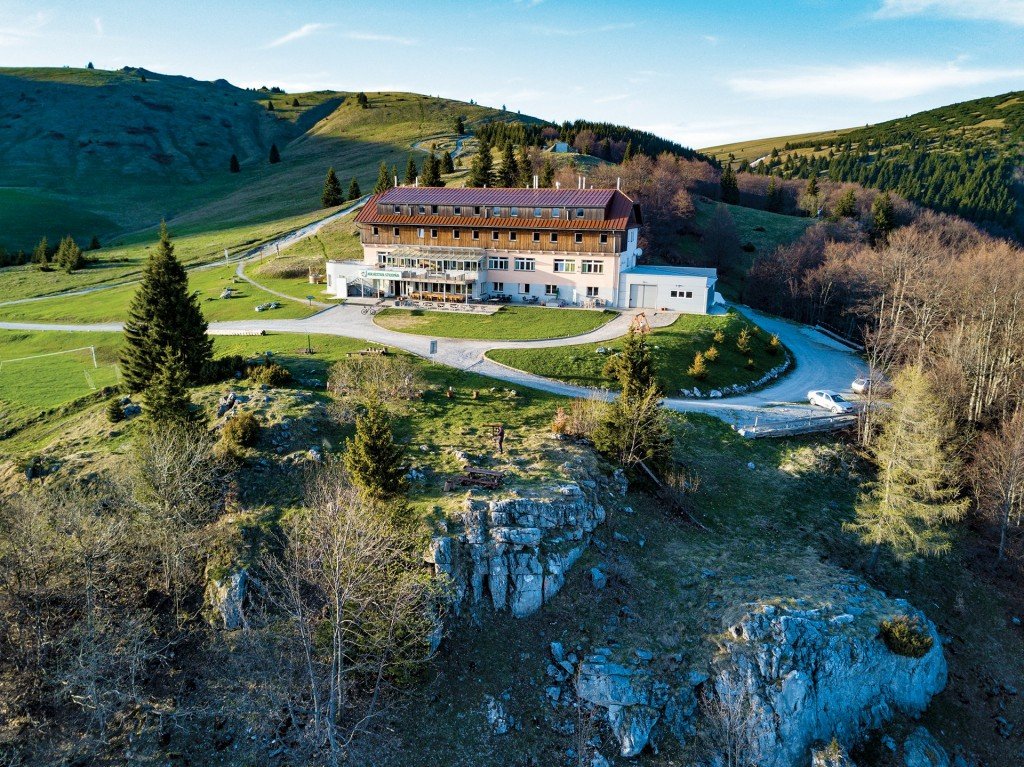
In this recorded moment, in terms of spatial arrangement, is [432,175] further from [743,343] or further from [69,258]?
[743,343]

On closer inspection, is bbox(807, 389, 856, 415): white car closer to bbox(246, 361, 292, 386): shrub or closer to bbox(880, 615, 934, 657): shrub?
bbox(880, 615, 934, 657): shrub

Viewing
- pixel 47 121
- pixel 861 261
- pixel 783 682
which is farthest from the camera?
pixel 47 121

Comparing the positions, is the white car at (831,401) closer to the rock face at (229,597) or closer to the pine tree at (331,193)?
the rock face at (229,597)

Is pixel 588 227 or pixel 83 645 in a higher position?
pixel 588 227

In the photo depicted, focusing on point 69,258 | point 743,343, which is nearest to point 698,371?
point 743,343

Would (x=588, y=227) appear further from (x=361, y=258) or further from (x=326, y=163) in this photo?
(x=326, y=163)

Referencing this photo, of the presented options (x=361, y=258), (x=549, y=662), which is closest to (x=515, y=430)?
(x=549, y=662)

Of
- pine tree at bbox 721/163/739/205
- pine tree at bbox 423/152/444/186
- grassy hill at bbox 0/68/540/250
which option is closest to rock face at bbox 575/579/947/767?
pine tree at bbox 423/152/444/186
